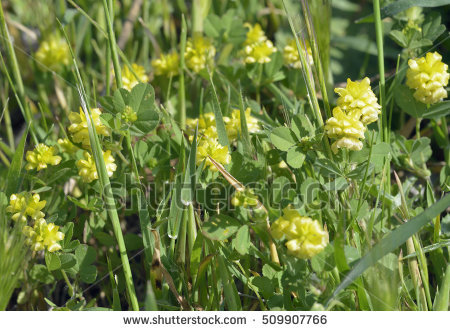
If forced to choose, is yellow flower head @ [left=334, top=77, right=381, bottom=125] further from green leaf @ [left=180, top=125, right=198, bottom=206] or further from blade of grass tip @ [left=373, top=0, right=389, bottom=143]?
green leaf @ [left=180, top=125, right=198, bottom=206]

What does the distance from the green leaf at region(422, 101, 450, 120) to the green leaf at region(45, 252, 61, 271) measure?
3.13 feet

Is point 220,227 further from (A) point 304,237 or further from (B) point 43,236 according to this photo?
(B) point 43,236

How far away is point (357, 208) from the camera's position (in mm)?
1116

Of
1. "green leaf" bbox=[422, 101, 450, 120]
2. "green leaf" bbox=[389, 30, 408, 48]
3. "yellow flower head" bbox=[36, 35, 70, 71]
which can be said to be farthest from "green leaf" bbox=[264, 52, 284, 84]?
"yellow flower head" bbox=[36, 35, 70, 71]

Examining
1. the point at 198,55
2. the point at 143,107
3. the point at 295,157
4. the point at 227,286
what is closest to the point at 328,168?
the point at 295,157

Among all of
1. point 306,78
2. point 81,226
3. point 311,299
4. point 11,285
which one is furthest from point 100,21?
point 311,299

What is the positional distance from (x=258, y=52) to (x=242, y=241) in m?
0.68

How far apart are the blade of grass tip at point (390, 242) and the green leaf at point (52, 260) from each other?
577mm

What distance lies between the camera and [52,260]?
1162 mm

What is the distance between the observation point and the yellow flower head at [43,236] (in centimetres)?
113

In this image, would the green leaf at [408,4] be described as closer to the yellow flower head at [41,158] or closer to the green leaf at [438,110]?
the green leaf at [438,110]

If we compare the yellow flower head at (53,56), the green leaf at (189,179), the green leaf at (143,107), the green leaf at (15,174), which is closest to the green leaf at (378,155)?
the green leaf at (189,179)

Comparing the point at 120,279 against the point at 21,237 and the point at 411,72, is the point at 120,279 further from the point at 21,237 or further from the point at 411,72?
the point at 411,72

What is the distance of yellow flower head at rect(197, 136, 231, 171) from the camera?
1.19 m
